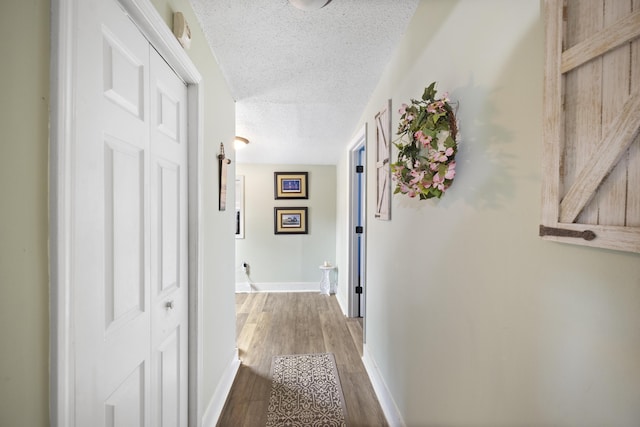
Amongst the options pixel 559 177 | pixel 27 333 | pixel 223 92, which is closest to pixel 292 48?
pixel 223 92

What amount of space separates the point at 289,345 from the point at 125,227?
218 centimetres

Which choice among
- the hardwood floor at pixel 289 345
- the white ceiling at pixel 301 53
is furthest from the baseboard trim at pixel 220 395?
the white ceiling at pixel 301 53

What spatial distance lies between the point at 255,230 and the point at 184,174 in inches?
126

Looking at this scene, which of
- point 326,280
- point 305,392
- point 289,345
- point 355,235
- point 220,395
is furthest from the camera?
point 326,280

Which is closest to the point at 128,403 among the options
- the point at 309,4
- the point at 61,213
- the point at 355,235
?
the point at 61,213

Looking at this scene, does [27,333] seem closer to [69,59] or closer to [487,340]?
[69,59]

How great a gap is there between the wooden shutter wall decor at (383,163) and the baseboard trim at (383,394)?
111 centimetres

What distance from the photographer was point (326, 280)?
4266 millimetres

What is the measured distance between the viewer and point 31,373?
0.53 metres

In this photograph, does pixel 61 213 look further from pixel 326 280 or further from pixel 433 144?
pixel 326 280

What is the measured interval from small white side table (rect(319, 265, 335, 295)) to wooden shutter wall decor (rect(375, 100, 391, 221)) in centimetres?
242

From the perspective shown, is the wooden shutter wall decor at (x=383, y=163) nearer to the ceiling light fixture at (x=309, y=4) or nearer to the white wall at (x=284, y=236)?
the ceiling light fixture at (x=309, y=4)

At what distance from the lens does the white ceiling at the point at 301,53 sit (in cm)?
123

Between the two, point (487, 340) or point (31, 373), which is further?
point (487, 340)
